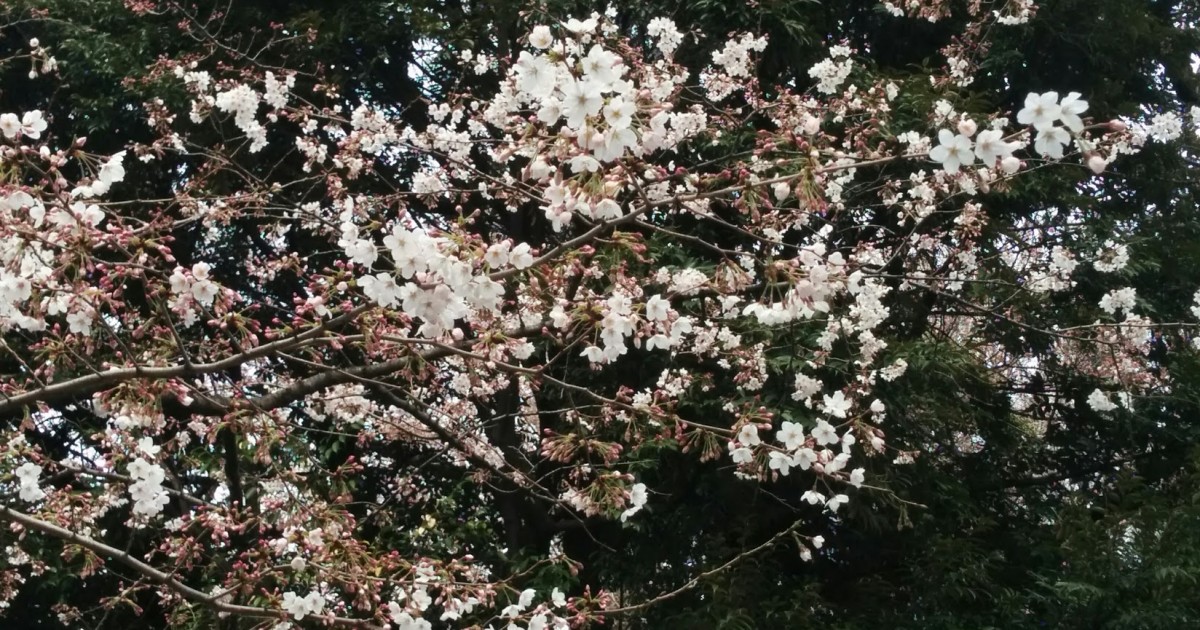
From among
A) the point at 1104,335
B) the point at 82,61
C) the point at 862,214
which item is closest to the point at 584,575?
the point at 862,214

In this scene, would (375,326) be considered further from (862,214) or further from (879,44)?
(879,44)

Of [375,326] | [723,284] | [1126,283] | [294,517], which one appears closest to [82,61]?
[294,517]

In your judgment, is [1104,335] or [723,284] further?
[1104,335]

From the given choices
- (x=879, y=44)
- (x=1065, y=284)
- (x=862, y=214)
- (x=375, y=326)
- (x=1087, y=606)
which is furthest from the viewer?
(x=879, y=44)

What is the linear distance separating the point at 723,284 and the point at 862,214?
304cm

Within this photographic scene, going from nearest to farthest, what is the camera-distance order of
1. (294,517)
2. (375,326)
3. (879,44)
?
(375,326) → (294,517) → (879,44)

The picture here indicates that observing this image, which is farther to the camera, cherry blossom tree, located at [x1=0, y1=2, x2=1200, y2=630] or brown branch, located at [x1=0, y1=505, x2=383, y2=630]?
brown branch, located at [x1=0, y1=505, x2=383, y2=630]

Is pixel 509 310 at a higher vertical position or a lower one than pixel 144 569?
higher

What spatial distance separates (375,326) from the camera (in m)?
2.29

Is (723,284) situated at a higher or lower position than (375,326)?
higher

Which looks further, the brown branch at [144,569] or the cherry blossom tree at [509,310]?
the brown branch at [144,569]

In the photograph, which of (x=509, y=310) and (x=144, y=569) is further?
(x=509, y=310)

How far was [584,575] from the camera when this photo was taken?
5242 millimetres

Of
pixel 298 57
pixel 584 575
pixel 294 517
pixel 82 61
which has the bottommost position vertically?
pixel 584 575
